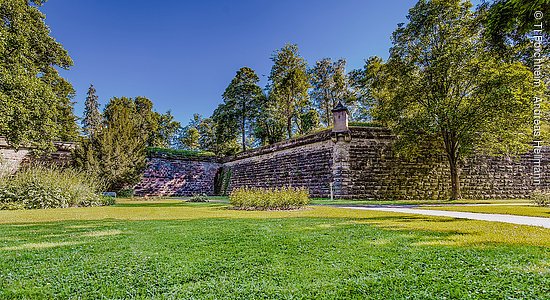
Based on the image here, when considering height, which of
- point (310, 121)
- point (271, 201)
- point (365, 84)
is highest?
point (365, 84)

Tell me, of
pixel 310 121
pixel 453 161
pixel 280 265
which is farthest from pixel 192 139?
pixel 280 265

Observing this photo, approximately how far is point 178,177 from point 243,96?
11.0 metres

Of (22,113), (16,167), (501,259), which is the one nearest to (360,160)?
(501,259)

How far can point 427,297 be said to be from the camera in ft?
6.78

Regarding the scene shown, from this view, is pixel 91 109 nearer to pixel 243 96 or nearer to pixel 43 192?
pixel 243 96

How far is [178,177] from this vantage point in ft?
83.8

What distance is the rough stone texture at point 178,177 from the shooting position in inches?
960

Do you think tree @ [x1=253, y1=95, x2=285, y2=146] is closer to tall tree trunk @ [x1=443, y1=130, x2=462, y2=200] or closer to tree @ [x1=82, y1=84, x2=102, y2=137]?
tall tree trunk @ [x1=443, y1=130, x2=462, y2=200]

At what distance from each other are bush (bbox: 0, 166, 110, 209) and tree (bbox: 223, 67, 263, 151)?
61.8 feet

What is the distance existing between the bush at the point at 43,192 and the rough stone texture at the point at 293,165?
10.8 metres

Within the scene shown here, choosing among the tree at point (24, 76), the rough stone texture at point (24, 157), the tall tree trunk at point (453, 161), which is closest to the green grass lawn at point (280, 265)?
the tall tree trunk at point (453, 161)

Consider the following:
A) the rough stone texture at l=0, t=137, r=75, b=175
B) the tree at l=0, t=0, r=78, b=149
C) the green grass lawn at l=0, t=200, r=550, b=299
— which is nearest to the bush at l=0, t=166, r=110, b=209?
the tree at l=0, t=0, r=78, b=149

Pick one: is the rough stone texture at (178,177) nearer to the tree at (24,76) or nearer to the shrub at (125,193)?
the shrub at (125,193)

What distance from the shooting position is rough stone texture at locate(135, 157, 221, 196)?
80.0ft
